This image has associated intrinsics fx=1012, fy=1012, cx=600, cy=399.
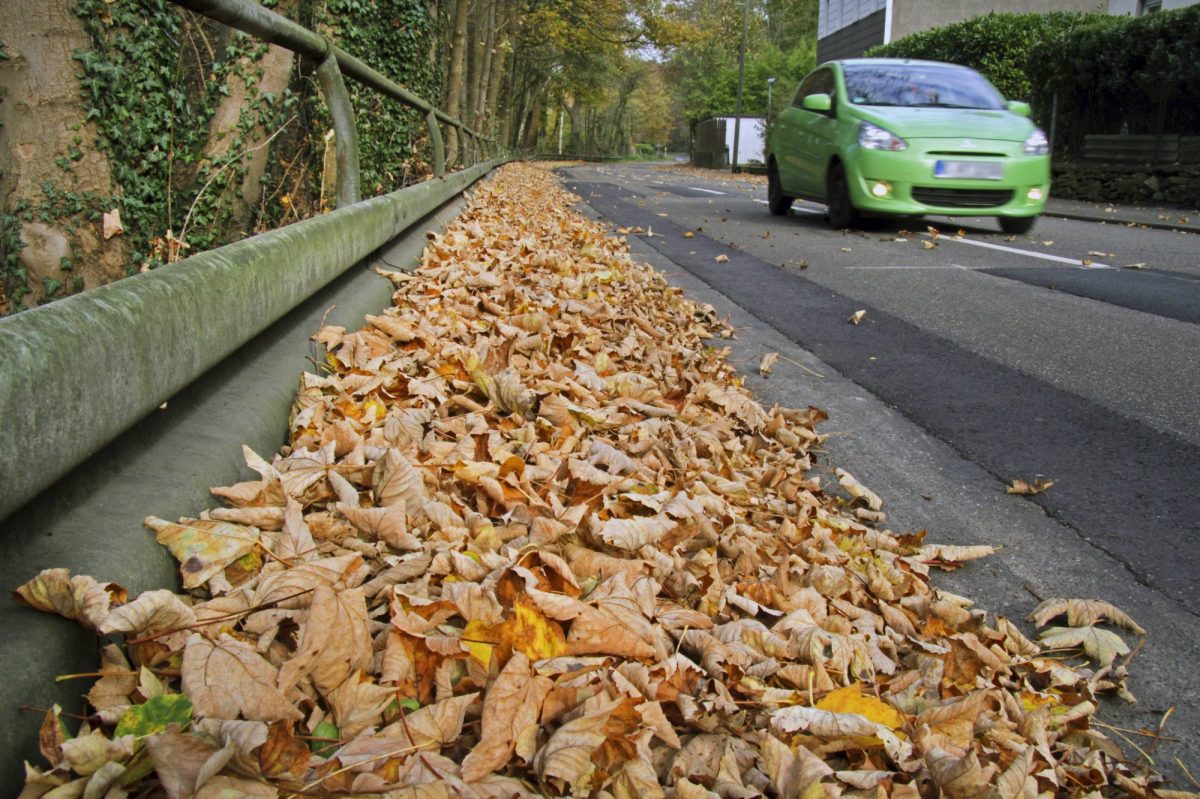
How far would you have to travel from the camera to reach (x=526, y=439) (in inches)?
113

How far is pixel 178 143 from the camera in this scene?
513 cm

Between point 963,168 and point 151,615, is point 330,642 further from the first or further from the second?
point 963,168

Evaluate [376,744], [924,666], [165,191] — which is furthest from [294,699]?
[165,191]

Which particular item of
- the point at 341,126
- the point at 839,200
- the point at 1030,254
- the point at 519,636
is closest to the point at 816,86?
the point at 839,200

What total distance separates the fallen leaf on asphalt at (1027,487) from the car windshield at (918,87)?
28.5 ft

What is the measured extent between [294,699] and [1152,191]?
17.2 m

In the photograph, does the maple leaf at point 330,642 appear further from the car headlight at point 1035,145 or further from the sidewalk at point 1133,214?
the sidewalk at point 1133,214

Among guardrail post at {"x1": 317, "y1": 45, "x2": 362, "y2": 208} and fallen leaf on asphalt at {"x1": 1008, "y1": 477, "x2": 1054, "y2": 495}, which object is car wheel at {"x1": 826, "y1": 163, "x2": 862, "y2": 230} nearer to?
guardrail post at {"x1": 317, "y1": 45, "x2": 362, "y2": 208}

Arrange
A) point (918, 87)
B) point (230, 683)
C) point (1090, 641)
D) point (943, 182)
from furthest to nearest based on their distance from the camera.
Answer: point (918, 87) → point (943, 182) → point (1090, 641) → point (230, 683)

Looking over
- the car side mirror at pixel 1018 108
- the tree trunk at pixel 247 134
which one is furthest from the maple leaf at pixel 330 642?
the car side mirror at pixel 1018 108

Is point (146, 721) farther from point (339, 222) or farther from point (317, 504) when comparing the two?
point (339, 222)

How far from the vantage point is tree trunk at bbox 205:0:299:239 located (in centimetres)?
600

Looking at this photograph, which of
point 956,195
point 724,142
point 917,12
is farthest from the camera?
point 724,142

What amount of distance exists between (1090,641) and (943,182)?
8.64 meters
